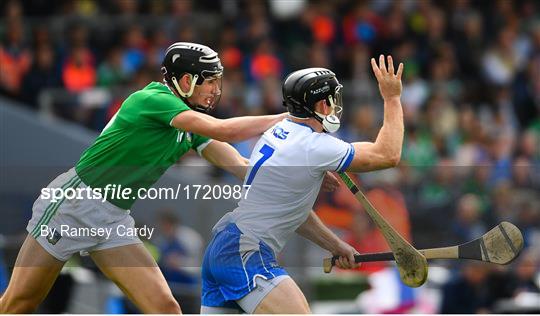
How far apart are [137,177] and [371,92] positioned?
7357mm

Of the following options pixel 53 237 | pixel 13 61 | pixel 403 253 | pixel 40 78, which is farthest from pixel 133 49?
pixel 403 253

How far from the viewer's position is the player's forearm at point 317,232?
7910mm

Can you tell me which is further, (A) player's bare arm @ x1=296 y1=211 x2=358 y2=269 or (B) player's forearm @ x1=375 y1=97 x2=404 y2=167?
(A) player's bare arm @ x1=296 y1=211 x2=358 y2=269

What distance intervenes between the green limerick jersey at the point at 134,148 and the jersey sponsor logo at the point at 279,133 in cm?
60

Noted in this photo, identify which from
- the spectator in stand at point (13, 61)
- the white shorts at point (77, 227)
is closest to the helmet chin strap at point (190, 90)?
the white shorts at point (77, 227)

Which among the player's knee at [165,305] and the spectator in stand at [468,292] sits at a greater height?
the player's knee at [165,305]

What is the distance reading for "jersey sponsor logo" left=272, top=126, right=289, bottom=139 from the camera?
754 centimetres

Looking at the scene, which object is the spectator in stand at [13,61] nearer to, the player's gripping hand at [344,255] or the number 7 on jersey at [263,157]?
the player's gripping hand at [344,255]

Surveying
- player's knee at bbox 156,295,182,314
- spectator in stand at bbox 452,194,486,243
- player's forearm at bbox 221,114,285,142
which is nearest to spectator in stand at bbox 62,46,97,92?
spectator in stand at bbox 452,194,486,243

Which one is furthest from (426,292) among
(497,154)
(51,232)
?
(51,232)

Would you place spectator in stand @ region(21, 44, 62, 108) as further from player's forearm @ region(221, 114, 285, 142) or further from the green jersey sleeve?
player's forearm @ region(221, 114, 285, 142)

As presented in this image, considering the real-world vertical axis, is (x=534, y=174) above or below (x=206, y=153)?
below

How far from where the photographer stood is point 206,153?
826 cm

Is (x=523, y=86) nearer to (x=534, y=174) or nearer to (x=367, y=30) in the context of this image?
(x=367, y=30)
